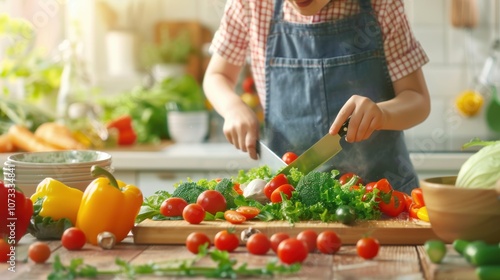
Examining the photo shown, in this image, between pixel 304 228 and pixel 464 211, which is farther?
pixel 304 228

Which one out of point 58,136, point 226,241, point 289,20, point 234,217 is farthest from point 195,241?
point 58,136

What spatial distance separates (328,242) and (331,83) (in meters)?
0.84

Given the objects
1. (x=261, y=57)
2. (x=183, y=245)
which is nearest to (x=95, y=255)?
(x=183, y=245)

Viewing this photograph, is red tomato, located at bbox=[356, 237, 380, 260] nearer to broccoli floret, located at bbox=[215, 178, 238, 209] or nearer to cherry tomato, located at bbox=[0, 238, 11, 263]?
broccoli floret, located at bbox=[215, 178, 238, 209]

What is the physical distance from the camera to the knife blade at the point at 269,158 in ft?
6.28

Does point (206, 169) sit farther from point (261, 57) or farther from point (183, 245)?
point (183, 245)

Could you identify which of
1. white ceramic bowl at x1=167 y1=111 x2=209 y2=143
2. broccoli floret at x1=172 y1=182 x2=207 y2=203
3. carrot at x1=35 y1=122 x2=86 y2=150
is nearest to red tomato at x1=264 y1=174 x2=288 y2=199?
broccoli floret at x1=172 y1=182 x2=207 y2=203

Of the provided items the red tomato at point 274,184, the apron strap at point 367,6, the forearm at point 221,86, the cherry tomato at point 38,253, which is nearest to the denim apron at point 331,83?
the apron strap at point 367,6

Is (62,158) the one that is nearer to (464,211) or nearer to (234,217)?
(234,217)

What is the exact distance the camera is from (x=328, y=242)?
144cm

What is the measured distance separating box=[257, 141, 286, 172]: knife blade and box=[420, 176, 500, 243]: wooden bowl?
51 cm

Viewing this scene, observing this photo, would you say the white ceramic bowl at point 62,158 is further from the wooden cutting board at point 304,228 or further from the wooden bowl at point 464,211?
the wooden bowl at point 464,211

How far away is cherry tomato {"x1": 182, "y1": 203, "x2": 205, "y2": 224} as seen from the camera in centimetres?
159

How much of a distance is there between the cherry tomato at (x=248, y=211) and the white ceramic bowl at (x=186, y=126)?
1914 mm
